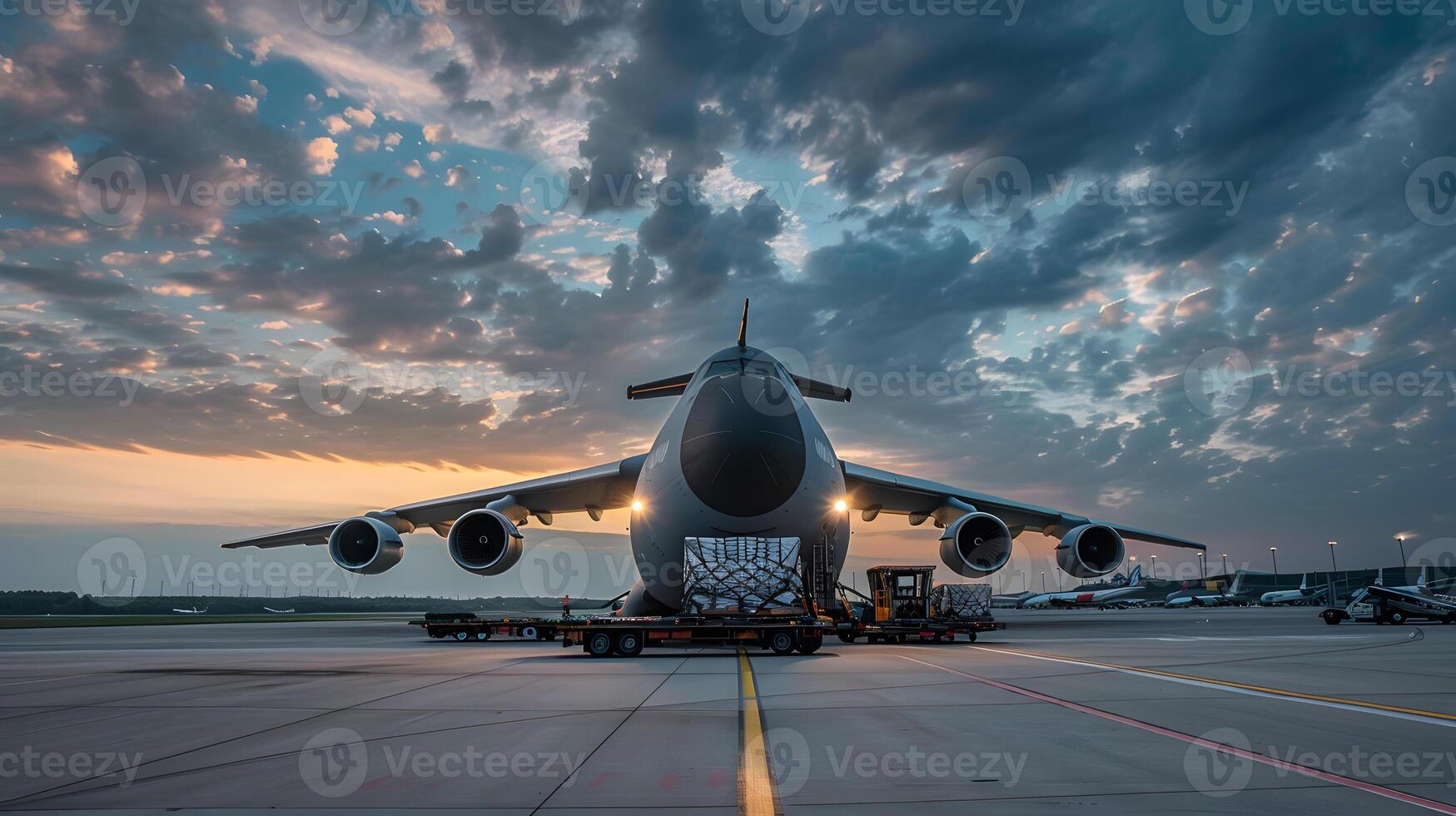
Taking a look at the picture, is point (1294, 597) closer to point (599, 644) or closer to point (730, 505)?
point (730, 505)

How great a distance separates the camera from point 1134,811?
429 cm

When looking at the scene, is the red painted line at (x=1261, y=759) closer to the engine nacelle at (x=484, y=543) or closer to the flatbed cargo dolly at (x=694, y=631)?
the flatbed cargo dolly at (x=694, y=631)

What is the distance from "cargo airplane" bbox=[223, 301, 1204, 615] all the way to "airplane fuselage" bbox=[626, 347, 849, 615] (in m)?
0.03

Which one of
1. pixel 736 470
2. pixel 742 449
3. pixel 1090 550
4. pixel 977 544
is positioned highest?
pixel 742 449

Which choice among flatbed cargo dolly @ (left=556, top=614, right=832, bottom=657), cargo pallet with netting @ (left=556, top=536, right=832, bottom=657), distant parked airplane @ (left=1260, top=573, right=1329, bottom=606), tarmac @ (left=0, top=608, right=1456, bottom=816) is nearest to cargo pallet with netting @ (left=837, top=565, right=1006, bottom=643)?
cargo pallet with netting @ (left=556, top=536, right=832, bottom=657)

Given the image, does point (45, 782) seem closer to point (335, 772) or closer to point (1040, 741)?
point (335, 772)

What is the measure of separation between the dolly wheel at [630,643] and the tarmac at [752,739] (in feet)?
10.5

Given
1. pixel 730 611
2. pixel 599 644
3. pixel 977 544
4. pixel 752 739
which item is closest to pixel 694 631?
pixel 730 611

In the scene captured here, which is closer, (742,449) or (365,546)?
(742,449)

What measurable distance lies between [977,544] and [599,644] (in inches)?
399

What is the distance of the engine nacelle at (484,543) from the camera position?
2177 centimetres

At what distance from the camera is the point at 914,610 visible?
23.7 meters

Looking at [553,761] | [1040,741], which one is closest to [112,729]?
[553,761]

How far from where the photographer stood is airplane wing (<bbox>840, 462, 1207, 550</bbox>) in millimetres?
23828
